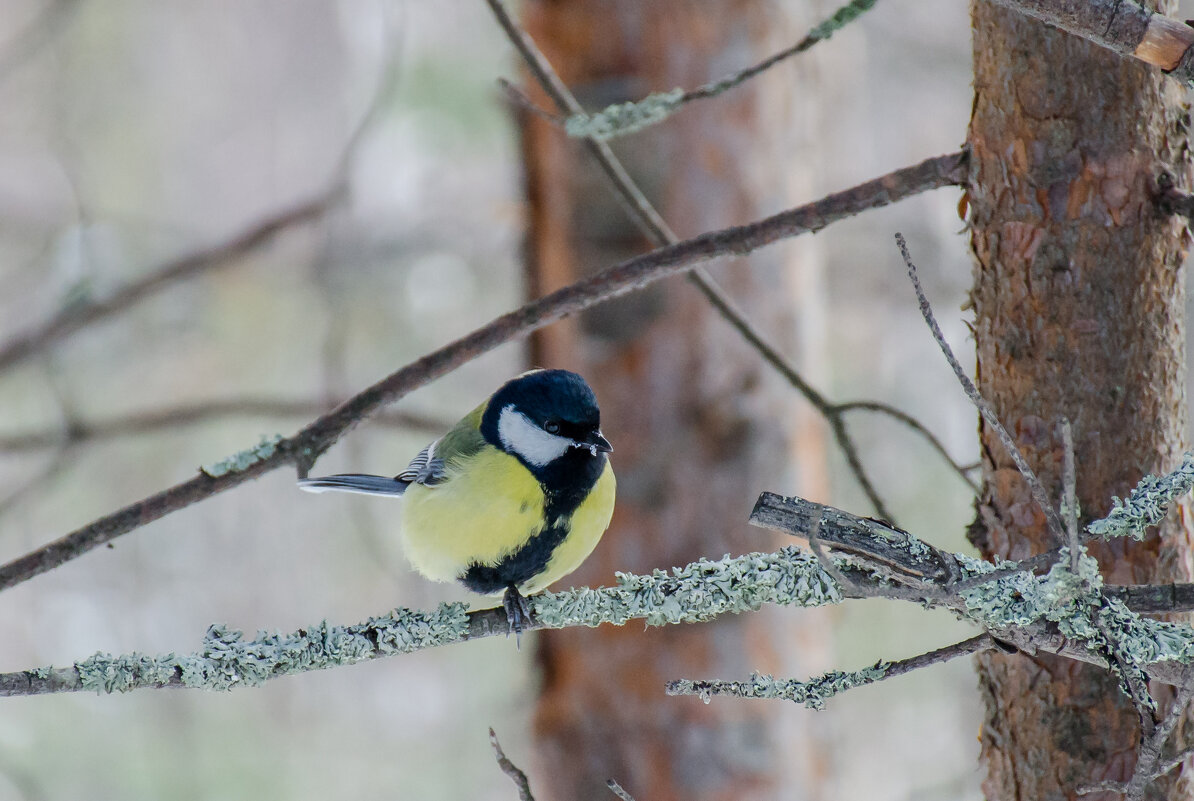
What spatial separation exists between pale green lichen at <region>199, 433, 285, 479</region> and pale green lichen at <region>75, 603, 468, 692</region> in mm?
295

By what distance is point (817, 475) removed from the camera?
123 inches

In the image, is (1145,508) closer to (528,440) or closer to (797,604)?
(797,604)

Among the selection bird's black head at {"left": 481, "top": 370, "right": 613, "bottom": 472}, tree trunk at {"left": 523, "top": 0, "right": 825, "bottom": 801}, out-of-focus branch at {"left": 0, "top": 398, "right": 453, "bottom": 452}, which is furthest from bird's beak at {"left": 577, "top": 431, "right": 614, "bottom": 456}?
out-of-focus branch at {"left": 0, "top": 398, "right": 453, "bottom": 452}

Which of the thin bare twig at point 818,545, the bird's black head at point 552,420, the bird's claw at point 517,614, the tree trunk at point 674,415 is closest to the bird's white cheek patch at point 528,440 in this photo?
the bird's black head at point 552,420

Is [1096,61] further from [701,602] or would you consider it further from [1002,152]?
[701,602]

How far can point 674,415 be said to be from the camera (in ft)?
9.67

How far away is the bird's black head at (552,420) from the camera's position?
6.87 ft

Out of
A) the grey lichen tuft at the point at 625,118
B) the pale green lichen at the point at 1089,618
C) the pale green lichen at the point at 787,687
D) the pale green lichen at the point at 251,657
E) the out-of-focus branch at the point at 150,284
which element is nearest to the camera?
the pale green lichen at the point at 1089,618

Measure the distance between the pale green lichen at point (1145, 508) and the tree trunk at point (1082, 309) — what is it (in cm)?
29

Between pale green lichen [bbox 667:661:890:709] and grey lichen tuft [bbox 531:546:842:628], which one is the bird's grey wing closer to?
grey lichen tuft [bbox 531:546:842:628]

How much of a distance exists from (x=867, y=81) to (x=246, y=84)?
4480 mm

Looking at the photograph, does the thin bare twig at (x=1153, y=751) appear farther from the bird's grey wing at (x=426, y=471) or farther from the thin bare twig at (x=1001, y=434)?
the bird's grey wing at (x=426, y=471)

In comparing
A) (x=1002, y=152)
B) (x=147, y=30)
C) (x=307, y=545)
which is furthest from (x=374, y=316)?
(x=1002, y=152)

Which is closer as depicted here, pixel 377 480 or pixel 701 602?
pixel 701 602
